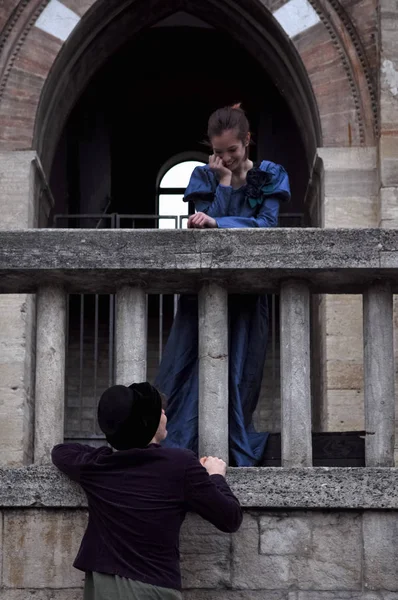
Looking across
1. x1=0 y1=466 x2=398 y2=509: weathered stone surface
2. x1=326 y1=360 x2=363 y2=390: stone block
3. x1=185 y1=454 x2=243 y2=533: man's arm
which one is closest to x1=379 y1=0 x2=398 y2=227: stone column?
x1=326 y1=360 x2=363 y2=390: stone block

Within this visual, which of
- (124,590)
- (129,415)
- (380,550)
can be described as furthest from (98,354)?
(124,590)

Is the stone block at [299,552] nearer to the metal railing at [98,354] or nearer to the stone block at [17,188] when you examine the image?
the metal railing at [98,354]

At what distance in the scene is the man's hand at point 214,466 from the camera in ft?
16.6

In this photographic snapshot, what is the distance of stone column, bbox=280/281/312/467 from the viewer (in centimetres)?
548

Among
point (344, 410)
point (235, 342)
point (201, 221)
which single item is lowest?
point (344, 410)

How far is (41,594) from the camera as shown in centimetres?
528

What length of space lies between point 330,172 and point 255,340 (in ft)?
15.9

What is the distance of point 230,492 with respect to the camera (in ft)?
15.9

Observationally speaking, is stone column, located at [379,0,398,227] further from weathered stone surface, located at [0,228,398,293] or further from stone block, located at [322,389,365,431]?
weathered stone surface, located at [0,228,398,293]

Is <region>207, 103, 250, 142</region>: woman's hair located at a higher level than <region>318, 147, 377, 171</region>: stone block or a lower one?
lower

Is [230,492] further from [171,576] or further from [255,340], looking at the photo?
[255,340]

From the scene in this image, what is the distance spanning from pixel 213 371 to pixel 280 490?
2.02 feet

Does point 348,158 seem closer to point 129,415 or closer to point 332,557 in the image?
point 332,557

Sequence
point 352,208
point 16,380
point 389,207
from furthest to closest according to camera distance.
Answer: point 352,208, point 389,207, point 16,380
